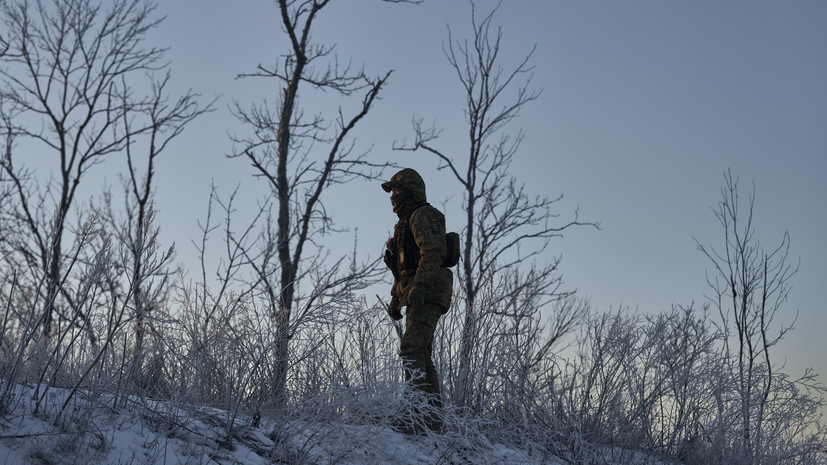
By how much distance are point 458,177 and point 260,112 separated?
3858 millimetres

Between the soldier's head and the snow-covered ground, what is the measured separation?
6.63 feet

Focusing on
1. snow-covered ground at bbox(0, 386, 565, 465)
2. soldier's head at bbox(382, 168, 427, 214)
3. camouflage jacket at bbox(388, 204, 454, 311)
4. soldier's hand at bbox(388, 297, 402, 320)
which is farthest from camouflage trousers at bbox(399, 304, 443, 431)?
soldier's head at bbox(382, 168, 427, 214)

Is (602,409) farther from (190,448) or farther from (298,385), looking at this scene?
(190,448)

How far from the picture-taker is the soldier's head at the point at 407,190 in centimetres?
627

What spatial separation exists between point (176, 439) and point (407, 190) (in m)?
2.93

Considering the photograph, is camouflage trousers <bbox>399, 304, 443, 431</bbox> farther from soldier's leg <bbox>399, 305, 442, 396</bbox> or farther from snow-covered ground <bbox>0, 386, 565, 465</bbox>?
snow-covered ground <bbox>0, 386, 565, 465</bbox>

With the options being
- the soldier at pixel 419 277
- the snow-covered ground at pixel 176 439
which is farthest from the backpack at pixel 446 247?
the snow-covered ground at pixel 176 439

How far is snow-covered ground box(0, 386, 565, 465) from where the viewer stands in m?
3.86

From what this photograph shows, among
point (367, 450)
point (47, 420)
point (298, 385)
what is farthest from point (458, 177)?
point (47, 420)

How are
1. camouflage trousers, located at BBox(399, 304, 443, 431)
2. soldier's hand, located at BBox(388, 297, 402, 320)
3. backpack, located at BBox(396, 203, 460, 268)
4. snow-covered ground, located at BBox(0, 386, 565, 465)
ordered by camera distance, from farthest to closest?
soldier's hand, located at BBox(388, 297, 402, 320), backpack, located at BBox(396, 203, 460, 268), camouflage trousers, located at BBox(399, 304, 443, 431), snow-covered ground, located at BBox(0, 386, 565, 465)

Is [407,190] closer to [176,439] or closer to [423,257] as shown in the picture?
[423,257]

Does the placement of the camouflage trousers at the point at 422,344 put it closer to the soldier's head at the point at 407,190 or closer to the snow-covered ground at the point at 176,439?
the snow-covered ground at the point at 176,439

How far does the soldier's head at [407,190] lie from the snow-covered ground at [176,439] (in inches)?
79.5

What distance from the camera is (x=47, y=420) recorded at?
13.5 feet
